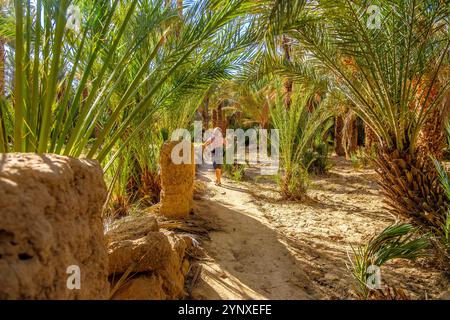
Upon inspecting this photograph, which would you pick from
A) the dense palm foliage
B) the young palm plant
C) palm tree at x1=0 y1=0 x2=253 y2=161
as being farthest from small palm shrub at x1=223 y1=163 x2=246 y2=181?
palm tree at x1=0 y1=0 x2=253 y2=161

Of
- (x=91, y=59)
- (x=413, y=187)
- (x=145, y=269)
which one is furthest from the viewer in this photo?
(x=413, y=187)

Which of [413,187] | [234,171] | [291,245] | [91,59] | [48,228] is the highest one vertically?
[91,59]

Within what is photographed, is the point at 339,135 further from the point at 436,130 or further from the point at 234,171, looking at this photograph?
the point at 234,171

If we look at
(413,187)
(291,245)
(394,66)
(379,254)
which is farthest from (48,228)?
(413,187)

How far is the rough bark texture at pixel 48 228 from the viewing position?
84cm

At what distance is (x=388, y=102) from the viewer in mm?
3184

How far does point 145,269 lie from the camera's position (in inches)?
74.4

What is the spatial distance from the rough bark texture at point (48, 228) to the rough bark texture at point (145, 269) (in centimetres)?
47

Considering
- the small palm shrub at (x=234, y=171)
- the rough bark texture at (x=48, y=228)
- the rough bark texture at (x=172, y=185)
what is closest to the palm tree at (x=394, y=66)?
the rough bark texture at (x=172, y=185)

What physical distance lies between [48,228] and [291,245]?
2696 millimetres

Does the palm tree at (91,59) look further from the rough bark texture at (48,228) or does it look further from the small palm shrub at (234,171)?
the small palm shrub at (234,171)

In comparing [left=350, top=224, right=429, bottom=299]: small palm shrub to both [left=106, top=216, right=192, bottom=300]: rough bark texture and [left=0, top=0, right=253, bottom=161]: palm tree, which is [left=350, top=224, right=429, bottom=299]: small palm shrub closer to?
[left=106, top=216, right=192, bottom=300]: rough bark texture

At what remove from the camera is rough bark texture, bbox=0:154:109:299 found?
0.84 metres

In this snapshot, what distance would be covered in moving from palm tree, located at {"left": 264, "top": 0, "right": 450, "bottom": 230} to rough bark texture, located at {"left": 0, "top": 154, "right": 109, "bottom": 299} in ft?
7.46
